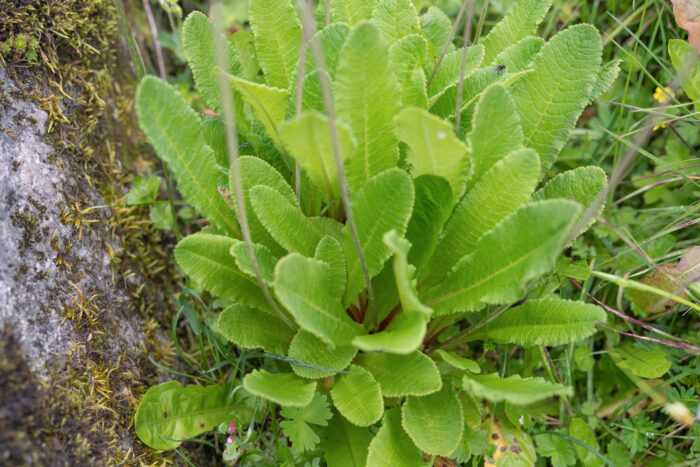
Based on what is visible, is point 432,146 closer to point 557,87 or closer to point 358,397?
point 557,87

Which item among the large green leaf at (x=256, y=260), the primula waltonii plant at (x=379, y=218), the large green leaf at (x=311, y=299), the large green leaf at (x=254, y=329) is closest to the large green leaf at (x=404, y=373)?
the primula waltonii plant at (x=379, y=218)

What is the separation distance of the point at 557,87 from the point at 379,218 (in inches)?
24.3

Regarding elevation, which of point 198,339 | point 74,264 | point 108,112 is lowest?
point 198,339

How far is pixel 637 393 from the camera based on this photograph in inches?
65.3

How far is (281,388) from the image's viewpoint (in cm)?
125

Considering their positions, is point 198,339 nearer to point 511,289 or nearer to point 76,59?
point 76,59

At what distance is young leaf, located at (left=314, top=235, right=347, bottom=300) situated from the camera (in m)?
1.30

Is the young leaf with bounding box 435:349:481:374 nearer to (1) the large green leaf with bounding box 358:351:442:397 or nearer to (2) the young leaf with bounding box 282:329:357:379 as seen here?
(1) the large green leaf with bounding box 358:351:442:397

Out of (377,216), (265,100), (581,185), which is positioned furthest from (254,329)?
(581,185)

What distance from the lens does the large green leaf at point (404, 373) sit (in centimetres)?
124

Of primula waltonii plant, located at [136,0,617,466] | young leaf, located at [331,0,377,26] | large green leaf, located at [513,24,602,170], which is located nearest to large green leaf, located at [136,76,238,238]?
primula waltonii plant, located at [136,0,617,466]

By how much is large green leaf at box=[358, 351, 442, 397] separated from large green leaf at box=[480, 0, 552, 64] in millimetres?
→ 932

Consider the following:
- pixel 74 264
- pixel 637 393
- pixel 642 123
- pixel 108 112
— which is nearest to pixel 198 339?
pixel 74 264

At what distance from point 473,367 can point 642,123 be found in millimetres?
1123
